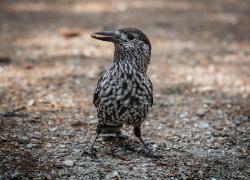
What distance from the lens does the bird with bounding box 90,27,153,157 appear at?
16.3 ft

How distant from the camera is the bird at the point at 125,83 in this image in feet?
16.3

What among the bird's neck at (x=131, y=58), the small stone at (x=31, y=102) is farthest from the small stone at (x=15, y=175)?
the small stone at (x=31, y=102)

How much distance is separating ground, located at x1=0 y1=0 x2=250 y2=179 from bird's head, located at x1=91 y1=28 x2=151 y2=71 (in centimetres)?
115

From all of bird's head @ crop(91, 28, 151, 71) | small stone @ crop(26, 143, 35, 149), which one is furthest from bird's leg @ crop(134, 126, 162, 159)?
small stone @ crop(26, 143, 35, 149)

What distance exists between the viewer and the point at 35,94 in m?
7.05

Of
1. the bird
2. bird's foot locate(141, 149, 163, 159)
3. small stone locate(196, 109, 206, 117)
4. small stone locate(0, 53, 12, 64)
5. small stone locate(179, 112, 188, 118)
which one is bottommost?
bird's foot locate(141, 149, 163, 159)

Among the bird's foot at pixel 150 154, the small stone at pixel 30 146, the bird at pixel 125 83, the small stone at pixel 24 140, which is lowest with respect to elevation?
the bird's foot at pixel 150 154

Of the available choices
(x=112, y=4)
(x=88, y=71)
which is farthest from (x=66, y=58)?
(x=112, y=4)

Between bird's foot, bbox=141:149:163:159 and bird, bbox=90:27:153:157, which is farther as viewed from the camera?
bird's foot, bbox=141:149:163:159

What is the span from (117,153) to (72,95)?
202 centimetres

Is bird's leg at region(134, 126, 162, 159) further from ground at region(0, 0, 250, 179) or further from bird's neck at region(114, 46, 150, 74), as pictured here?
bird's neck at region(114, 46, 150, 74)

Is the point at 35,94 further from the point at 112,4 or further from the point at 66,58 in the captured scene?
the point at 112,4

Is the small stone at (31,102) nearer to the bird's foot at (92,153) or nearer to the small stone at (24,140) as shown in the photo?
the small stone at (24,140)

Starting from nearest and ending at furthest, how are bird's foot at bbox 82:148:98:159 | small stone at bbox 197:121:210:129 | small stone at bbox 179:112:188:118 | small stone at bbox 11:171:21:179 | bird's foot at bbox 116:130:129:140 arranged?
small stone at bbox 11:171:21:179, bird's foot at bbox 82:148:98:159, bird's foot at bbox 116:130:129:140, small stone at bbox 197:121:210:129, small stone at bbox 179:112:188:118
